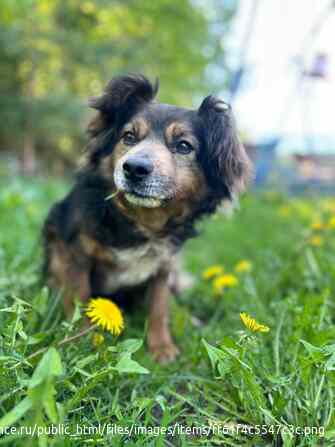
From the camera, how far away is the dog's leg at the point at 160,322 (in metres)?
2.43

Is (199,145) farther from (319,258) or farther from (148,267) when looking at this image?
(319,258)

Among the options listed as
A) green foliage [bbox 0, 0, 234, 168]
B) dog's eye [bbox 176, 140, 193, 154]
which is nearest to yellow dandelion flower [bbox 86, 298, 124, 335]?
dog's eye [bbox 176, 140, 193, 154]

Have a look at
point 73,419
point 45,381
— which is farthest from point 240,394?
point 45,381

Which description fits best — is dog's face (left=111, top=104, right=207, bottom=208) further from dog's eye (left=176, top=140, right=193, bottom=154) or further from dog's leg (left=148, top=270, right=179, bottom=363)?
dog's leg (left=148, top=270, right=179, bottom=363)

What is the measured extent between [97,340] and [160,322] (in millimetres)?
894

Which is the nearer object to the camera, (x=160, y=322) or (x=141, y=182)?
(x=141, y=182)

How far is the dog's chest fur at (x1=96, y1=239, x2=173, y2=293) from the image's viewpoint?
2559mm

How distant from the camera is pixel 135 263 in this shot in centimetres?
262

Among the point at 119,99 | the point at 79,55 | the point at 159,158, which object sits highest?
the point at 79,55

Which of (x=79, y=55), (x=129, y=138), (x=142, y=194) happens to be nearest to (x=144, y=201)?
(x=142, y=194)

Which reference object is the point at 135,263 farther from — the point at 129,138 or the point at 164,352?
the point at 129,138

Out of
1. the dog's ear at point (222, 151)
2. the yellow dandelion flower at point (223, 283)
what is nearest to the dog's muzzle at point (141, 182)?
the dog's ear at point (222, 151)

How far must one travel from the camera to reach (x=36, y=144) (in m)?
16.0

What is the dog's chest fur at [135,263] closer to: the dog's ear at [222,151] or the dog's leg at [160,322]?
the dog's leg at [160,322]
